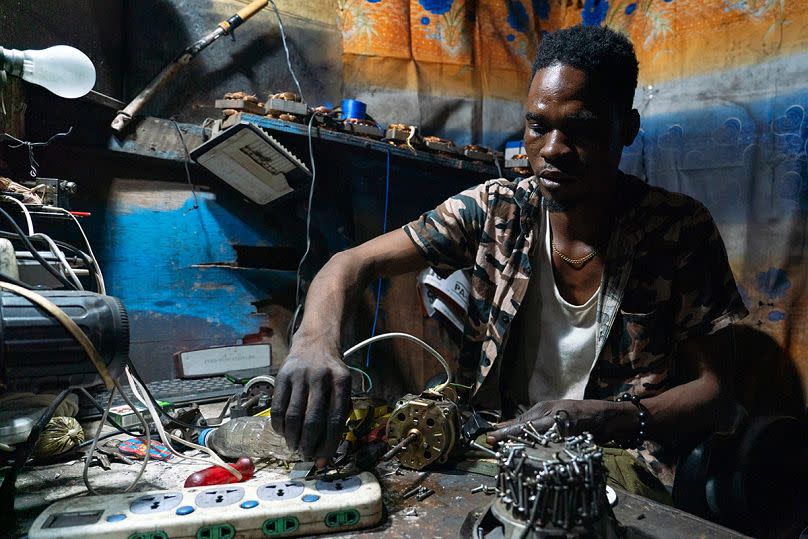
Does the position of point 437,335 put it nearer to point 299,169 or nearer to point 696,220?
point 299,169

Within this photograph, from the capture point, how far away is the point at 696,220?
1.45 m

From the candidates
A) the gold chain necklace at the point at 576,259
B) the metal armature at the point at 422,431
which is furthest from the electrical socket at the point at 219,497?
the gold chain necklace at the point at 576,259

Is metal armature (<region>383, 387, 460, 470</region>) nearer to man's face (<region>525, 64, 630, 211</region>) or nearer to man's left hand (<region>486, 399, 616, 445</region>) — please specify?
man's left hand (<region>486, 399, 616, 445</region>)

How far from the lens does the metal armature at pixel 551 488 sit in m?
0.65

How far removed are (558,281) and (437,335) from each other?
144cm

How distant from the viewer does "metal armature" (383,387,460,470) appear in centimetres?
104

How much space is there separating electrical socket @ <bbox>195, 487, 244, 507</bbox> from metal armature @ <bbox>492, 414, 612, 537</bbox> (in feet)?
1.42

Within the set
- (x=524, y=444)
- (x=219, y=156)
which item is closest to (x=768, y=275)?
(x=524, y=444)

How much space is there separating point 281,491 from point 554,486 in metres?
0.47

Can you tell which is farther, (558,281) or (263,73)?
(263,73)

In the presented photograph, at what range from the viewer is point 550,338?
1550mm

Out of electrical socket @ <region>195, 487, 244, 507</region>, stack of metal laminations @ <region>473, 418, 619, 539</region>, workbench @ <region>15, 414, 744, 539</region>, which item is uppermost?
stack of metal laminations @ <region>473, 418, 619, 539</region>

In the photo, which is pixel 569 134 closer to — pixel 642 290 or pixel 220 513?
pixel 642 290

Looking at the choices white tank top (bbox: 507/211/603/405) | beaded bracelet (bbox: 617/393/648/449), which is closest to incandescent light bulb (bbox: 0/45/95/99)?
white tank top (bbox: 507/211/603/405)
